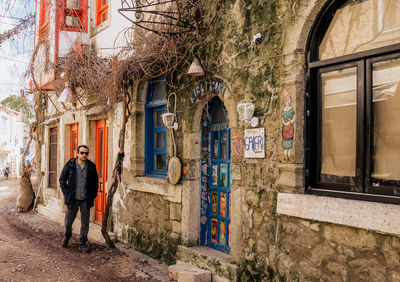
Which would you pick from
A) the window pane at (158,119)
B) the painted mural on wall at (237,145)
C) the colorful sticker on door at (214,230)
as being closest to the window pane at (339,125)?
the painted mural on wall at (237,145)

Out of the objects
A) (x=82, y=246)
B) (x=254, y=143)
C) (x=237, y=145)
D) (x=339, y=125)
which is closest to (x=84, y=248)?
(x=82, y=246)

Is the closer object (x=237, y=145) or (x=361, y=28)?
(x=361, y=28)

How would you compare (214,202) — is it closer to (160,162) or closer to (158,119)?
(160,162)

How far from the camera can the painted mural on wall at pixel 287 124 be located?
14.0ft

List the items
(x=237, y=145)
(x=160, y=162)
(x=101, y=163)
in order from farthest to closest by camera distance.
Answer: (x=101, y=163), (x=160, y=162), (x=237, y=145)

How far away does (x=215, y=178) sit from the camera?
5969 millimetres

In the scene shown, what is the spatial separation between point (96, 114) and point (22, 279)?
4.42 m

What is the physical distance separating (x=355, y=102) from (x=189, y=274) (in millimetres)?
2897

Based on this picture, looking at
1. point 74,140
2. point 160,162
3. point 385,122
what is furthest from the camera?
point 74,140

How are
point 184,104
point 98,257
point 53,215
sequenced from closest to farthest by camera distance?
point 184,104 → point 98,257 → point 53,215

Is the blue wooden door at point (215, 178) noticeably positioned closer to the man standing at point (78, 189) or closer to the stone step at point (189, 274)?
the stone step at point (189, 274)

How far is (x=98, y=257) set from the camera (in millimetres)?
6840

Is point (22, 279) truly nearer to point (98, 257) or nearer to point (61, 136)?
point (98, 257)

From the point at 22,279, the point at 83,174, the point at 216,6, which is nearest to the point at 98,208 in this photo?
the point at 83,174
